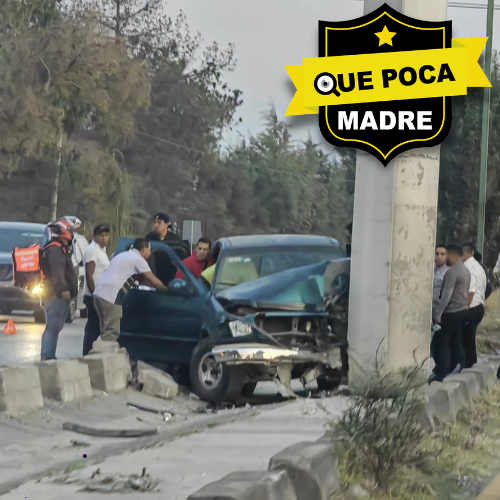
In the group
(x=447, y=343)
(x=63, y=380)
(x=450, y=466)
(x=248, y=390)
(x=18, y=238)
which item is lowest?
(x=450, y=466)

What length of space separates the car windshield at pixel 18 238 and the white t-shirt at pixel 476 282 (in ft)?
17.6

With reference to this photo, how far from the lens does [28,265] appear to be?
7.08 metres

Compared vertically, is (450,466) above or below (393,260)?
below

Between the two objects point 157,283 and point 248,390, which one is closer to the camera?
point 157,283

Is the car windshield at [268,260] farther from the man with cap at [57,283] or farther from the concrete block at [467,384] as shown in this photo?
the concrete block at [467,384]

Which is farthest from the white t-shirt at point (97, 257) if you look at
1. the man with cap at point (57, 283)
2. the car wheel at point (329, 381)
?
the car wheel at point (329, 381)

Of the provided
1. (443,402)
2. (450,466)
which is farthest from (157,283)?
(450,466)

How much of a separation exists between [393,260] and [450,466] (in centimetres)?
137

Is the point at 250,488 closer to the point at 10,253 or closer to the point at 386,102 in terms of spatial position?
the point at 386,102

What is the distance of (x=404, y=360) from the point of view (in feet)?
23.1

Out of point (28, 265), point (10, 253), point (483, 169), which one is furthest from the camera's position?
point (483, 169)

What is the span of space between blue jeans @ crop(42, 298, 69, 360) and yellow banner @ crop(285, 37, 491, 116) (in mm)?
2372

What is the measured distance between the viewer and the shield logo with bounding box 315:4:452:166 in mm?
6132

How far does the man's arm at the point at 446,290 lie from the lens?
10.5 metres
